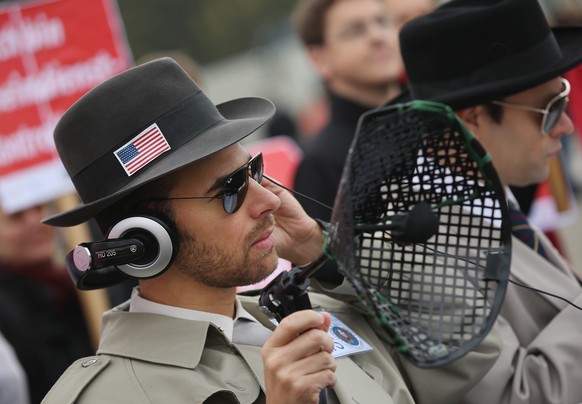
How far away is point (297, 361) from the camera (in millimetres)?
2287

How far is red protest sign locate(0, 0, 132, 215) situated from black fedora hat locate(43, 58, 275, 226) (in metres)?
2.93

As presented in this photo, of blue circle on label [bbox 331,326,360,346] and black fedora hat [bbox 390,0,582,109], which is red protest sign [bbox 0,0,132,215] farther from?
blue circle on label [bbox 331,326,360,346]

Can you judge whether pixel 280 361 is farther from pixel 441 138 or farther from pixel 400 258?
pixel 441 138

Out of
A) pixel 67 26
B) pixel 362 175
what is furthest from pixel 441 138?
pixel 67 26

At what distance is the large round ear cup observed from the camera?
2.61 meters

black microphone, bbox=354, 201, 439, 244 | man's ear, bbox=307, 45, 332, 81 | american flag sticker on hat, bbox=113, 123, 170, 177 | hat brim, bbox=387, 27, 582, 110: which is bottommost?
man's ear, bbox=307, 45, 332, 81

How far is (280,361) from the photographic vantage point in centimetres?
228

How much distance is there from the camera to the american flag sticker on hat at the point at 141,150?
267 cm

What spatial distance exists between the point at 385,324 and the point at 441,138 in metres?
0.48

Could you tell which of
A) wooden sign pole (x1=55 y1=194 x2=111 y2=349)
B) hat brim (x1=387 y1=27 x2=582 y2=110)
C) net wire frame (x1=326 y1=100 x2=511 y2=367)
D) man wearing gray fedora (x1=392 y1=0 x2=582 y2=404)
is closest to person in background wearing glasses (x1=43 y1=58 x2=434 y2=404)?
net wire frame (x1=326 y1=100 x2=511 y2=367)

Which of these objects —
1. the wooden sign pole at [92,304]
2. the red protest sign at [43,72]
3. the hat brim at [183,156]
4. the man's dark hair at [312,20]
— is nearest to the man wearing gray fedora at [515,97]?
the hat brim at [183,156]

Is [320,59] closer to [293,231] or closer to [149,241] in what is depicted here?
[293,231]

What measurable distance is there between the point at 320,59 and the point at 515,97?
87.3 inches

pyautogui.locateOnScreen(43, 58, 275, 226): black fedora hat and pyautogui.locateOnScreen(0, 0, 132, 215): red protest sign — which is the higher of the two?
pyautogui.locateOnScreen(43, 58, 275, 226): black fedora hat
